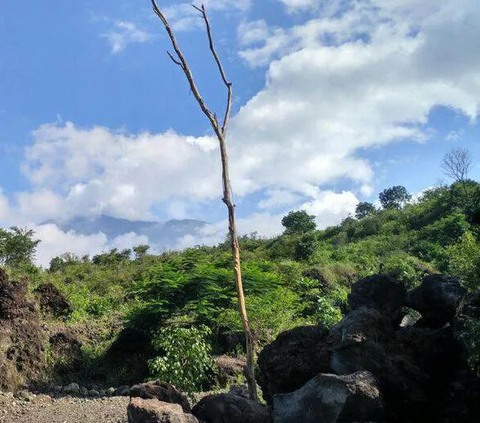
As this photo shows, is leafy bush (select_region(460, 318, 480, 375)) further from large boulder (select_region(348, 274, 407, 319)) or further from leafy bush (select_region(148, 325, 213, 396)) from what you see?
leafy bush (select_region(148, 325, 213, 396))

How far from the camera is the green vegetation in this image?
9.67m

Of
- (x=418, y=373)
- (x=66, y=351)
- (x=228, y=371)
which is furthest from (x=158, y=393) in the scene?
(x=66, y=351)

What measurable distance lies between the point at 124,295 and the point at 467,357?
56.7 feet

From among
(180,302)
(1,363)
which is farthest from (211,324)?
(1,363)

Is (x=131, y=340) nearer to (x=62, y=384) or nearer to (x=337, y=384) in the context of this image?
(x=62, y=384)

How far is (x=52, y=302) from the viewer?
57.8ft

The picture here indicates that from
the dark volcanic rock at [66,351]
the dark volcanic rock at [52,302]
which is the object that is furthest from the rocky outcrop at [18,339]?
the dark volcanic rock at [52,302]

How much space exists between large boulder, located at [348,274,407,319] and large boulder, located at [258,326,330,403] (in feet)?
4.10

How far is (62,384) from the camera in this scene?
11.8m

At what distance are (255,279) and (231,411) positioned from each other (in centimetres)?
777

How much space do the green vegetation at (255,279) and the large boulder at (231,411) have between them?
2.56m

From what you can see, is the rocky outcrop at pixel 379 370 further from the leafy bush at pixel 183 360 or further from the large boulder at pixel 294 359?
the leafy bush at pixel 183 360

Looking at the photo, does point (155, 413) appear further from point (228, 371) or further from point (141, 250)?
point (141, 250)

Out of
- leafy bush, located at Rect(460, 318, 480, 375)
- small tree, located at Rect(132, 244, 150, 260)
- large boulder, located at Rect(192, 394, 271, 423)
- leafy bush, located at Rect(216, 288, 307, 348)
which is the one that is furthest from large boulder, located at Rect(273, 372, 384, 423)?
small tree, located at Rect(132, 244, 150, 260)
